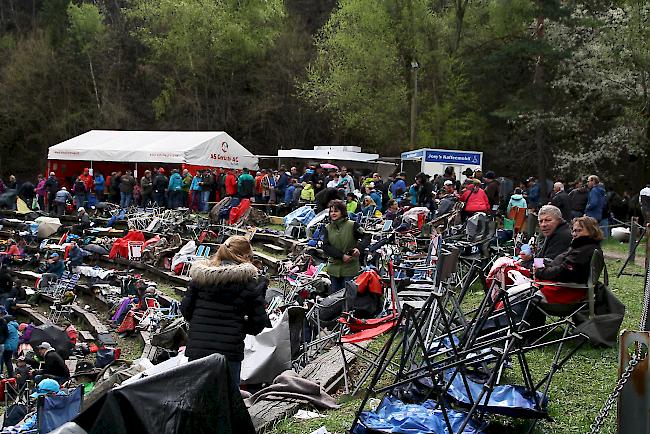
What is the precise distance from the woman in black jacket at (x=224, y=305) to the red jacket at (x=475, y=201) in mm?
8819

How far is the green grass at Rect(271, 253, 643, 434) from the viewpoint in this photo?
5477 mm

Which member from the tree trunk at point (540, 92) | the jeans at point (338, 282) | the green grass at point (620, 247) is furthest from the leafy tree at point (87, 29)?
the jeans at point (338, 282)

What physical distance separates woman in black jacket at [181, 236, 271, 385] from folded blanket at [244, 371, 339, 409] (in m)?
0.79

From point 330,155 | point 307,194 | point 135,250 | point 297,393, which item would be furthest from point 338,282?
point 330,155

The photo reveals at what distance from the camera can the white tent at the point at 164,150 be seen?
29.6 m

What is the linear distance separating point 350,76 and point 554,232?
30014 millimetres

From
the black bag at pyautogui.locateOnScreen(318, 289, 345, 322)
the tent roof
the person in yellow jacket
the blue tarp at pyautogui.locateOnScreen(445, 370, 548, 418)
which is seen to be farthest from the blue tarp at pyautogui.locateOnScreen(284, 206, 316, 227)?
the blue tarp at pyautogui.locateOnScreen(445, 370, 548, 418)

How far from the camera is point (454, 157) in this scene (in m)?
24.3

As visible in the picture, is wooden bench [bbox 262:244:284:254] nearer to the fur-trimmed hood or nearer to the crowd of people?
the crowd of people

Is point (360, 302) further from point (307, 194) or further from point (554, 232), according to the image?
point (307, 194)

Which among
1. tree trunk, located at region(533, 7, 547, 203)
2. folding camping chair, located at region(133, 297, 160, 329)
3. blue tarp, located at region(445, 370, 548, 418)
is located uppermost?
tree trunk, located at region(533, 7, 547, 203)

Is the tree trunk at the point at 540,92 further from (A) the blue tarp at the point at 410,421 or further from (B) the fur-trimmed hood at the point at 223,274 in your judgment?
(A) the blue tarp at the point at 410,421

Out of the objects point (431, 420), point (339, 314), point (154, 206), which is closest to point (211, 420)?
point (431, 420)

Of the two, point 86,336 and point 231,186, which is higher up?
point 231,186
